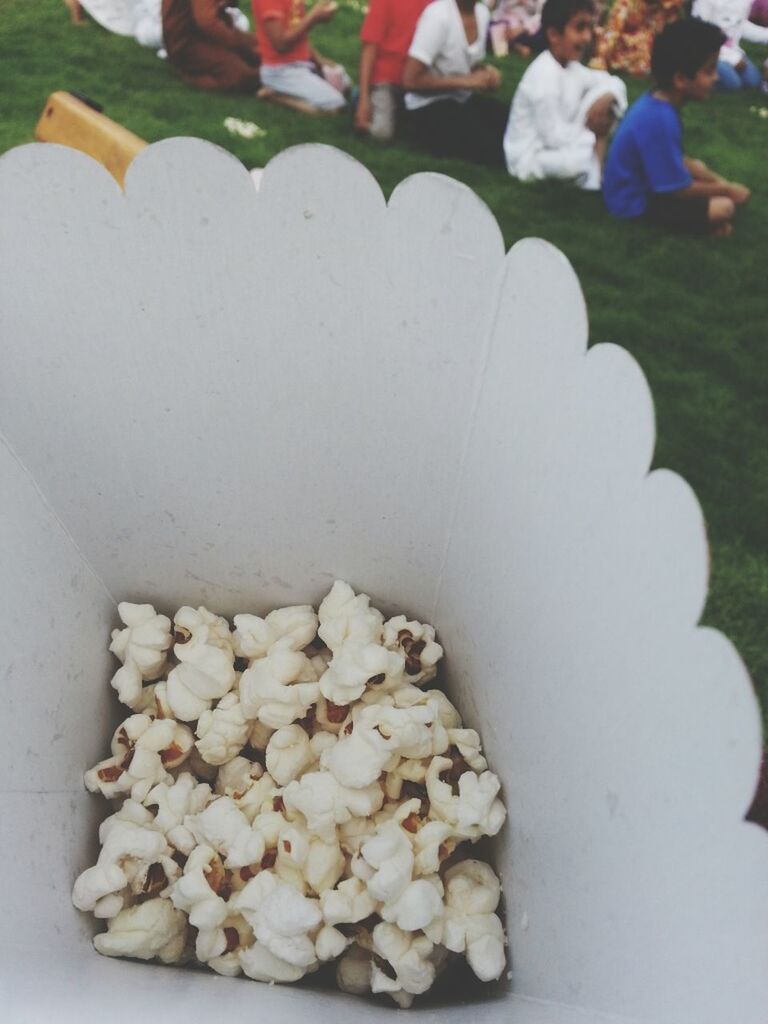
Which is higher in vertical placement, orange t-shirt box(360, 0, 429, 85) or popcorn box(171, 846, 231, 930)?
orange t-shirt box(360, 0, 429, 85)

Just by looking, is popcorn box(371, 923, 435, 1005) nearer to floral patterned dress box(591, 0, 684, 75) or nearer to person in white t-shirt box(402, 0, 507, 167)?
person in white t-shirt box(402, 0, 507, 167)

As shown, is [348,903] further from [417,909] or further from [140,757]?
[140,757]

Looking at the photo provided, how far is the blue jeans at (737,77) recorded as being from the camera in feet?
14.9

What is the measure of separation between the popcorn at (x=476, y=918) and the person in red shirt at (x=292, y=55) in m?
3.58

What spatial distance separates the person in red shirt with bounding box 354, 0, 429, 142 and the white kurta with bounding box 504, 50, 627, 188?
52cm

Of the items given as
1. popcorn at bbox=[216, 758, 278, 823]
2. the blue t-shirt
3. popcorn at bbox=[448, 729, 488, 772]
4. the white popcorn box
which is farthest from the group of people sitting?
popcorn at bbox=[216, 758, 278, 823]

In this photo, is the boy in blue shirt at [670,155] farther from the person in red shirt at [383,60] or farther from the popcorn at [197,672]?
the popcorn at [197,672]

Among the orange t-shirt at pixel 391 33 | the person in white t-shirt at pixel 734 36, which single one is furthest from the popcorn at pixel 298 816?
the person in white t-shirt at pixel 734 36

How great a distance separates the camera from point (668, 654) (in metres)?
0.63

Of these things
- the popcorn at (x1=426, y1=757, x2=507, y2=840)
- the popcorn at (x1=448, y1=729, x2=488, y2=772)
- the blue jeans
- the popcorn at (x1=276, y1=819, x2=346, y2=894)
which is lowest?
the popcorn at (x1=276, y1=819, x2=346, y2=894)

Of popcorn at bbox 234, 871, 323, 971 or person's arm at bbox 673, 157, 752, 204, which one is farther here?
person's arm at bbox 673, 157, 752, 204

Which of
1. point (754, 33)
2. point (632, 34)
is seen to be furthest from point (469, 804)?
point (754, 33)

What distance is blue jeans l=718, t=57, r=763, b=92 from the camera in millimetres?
4527

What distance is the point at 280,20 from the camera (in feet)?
11.9
